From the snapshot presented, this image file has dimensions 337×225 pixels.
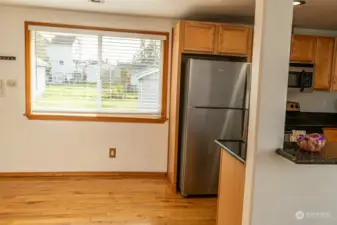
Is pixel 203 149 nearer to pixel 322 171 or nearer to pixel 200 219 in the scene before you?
pixel 200 219

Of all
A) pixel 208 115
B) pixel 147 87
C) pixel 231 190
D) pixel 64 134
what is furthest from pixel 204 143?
pixel 64 134

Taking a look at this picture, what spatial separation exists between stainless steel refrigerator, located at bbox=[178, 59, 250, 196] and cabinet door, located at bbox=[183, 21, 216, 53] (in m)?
0.22

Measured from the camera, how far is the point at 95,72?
4.13m

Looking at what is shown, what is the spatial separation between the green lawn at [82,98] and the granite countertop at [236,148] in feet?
6.65

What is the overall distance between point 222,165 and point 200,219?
0.88m

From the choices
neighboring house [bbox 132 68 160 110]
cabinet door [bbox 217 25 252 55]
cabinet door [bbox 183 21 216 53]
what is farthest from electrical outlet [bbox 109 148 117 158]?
cabinet door [bbox 217 25 252 55]

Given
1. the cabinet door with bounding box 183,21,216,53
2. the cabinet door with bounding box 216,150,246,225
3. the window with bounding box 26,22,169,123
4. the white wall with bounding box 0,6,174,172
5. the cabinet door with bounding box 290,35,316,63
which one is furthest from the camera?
the cabinet door with bounding box 290,35,316,63

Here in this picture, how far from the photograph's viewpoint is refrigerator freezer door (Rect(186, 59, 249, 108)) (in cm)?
354

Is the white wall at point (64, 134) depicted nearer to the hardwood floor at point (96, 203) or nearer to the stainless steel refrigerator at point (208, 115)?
the hardwood floor at point (96, 203)

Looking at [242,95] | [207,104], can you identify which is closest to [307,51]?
[242,95]

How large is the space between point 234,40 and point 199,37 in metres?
0.43

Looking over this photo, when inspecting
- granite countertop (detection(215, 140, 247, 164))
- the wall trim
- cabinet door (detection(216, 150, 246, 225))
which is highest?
granite countertop (detection(215, 140, 247, 164))

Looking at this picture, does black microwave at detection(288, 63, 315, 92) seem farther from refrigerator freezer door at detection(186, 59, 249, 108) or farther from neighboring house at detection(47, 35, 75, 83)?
neighboring house at detection(47, 35, 75, 83)

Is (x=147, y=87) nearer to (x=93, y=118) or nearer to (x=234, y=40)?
(x=93, y=118)
